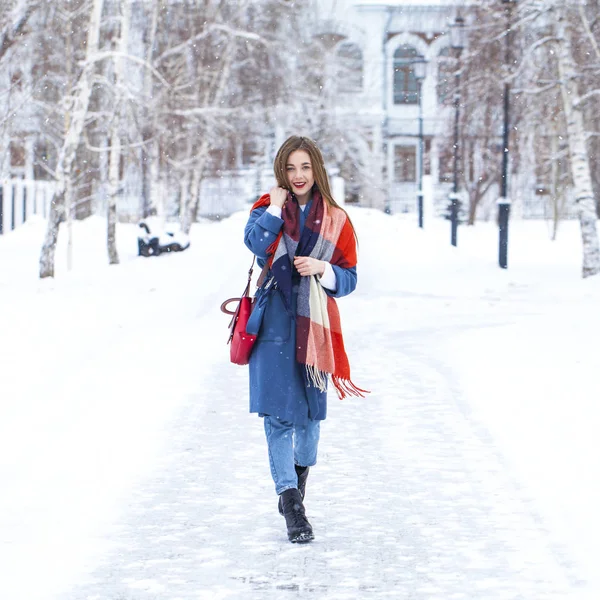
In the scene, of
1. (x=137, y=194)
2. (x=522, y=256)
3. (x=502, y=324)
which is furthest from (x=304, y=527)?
(x=137, y=194)

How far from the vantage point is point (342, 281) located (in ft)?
17.6

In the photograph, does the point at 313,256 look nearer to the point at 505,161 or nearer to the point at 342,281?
the point at 342,281

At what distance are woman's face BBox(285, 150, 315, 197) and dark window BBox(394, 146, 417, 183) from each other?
2114 inches

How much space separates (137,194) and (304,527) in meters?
45.2

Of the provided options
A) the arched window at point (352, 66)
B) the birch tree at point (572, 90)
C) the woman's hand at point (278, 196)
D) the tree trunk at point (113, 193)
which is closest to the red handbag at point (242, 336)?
the woman's hand at point (278, 196)

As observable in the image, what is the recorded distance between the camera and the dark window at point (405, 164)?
2327 inches

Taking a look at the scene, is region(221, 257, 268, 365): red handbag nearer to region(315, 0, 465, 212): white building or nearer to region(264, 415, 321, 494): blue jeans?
region(264, 415, 321, 494): blue jeans

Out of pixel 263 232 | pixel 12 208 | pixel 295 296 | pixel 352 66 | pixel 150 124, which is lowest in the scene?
pixel 295 296

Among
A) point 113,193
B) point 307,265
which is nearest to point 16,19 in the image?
point 113,193

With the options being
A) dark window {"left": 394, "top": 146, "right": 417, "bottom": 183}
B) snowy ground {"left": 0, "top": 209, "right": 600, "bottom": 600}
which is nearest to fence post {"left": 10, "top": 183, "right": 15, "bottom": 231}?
snowy ground {"left": 0, "top": 209, "right": 600, "bottom": 600}

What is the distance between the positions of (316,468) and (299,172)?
7.34ft

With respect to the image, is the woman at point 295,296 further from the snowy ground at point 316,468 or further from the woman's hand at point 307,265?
the snowy ground at point 316,468

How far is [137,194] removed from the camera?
49719 mm

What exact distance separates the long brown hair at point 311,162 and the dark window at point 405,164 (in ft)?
176
